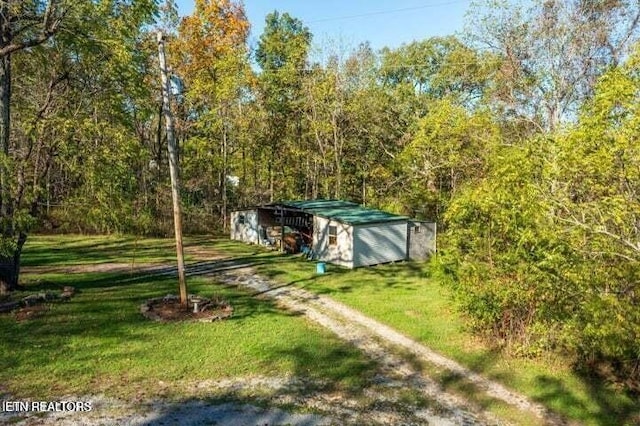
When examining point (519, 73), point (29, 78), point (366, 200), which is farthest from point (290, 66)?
point (29, 78)

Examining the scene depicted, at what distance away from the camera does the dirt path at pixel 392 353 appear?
315 inches

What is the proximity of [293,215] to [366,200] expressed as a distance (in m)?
9.12

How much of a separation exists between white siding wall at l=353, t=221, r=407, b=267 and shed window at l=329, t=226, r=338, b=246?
1.04 m

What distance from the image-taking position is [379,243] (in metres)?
21.1

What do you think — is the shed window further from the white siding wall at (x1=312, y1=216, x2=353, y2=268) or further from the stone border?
the stone border


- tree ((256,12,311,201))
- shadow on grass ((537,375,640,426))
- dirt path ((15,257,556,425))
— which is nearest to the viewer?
dirt path ((15,257,556,425))

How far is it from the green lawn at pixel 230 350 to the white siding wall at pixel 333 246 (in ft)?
15.0

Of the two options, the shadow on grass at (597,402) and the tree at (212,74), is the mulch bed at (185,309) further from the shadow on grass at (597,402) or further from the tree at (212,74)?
the tree at (212,74)

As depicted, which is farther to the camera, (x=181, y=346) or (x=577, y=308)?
(x=181, y=346)

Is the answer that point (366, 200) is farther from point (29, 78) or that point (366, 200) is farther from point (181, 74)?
point (29, 78)

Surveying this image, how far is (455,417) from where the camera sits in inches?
300

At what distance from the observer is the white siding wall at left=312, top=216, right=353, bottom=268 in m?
20.2

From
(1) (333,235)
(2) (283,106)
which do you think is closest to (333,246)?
(1) (333,235)

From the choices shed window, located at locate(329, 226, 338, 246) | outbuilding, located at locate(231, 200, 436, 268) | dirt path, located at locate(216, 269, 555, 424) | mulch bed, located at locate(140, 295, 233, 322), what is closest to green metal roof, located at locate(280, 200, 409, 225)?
outbuilding, located at locate(231, 200, 436, 268)
